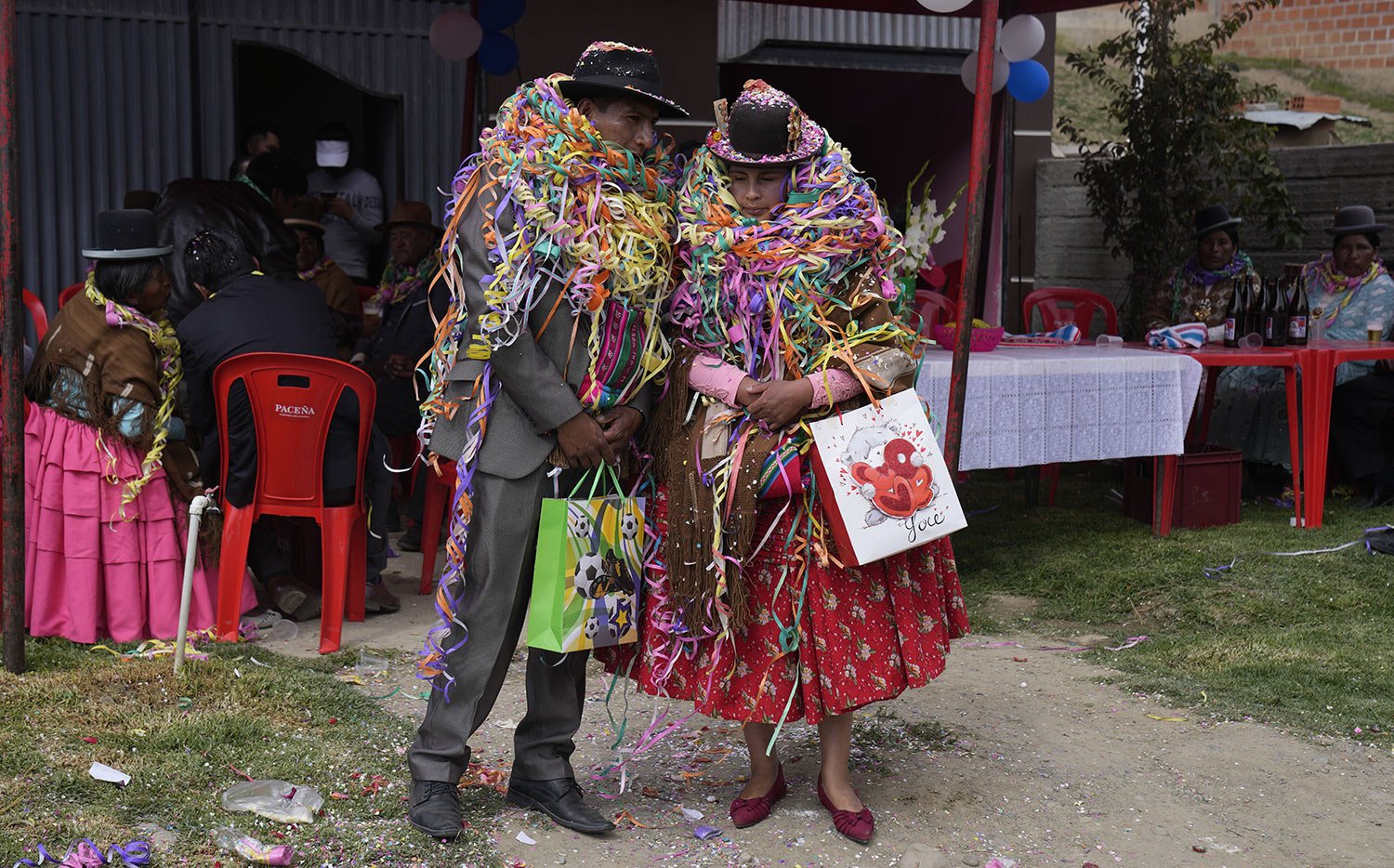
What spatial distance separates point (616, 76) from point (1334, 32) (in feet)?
50.2

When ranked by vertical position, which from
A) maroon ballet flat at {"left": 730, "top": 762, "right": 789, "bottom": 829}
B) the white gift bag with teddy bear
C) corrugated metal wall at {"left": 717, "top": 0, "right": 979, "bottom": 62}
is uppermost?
corrugated metal wall at {"left": 717, "top": 0, "right": 979, "bottom": 62}

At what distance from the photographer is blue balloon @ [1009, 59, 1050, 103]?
818cm

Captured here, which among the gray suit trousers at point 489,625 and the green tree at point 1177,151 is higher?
the green tree at point 1177,151

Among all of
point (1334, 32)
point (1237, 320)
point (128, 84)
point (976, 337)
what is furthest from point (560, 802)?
point (1334, 32)

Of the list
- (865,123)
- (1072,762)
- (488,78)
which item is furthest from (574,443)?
(865,123)

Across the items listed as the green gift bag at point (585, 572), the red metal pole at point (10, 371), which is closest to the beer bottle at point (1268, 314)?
the green gift bag at point (585, 572)

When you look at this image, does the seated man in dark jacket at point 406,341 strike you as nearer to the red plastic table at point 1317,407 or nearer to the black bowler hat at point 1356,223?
the red plastic table at point 1317,407

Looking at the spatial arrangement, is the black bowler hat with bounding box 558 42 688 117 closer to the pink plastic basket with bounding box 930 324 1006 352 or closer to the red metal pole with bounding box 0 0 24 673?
the red metal pole with bounding box 0 0 24 673

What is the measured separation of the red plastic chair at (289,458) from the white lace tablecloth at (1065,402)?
2373mm

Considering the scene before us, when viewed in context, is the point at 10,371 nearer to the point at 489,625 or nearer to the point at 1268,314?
the point at 489,625

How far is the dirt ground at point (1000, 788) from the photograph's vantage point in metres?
3.27

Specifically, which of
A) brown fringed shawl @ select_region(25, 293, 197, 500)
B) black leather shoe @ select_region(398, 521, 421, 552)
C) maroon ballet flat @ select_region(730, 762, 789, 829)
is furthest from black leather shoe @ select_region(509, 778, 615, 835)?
black leather shoe @ select_region(398, 521, 421, 552)

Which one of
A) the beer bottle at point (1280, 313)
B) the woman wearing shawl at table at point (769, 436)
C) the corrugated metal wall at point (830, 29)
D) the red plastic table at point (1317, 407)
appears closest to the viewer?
the woman wearing shawl at table at point (769, 436)

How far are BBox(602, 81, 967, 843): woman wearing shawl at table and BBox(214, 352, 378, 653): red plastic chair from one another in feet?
6.35
